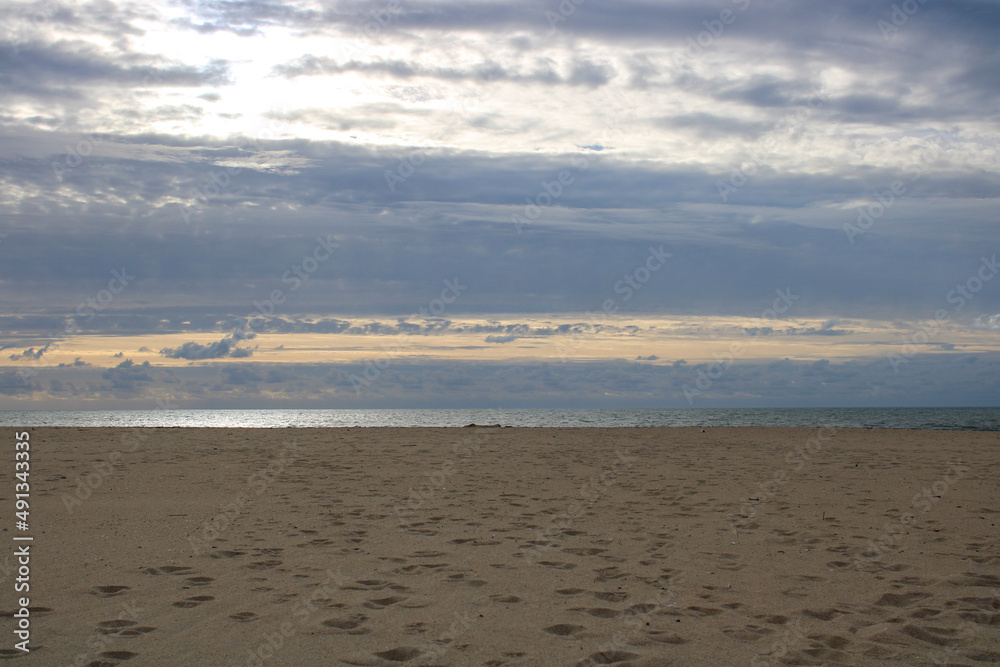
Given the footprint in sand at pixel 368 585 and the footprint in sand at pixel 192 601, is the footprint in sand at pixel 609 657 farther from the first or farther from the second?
the footprint in sand at pixel 192 601

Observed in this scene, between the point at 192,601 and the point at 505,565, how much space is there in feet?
10.0

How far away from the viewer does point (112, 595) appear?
5633 mm

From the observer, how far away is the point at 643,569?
6578 millimetres

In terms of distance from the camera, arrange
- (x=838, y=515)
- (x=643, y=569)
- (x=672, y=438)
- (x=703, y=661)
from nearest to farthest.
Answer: (x=703, y=661) < (x=643, y=569) < (x=838, y=515) < (x=672, y=438)

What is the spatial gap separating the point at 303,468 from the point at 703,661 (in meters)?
11.0

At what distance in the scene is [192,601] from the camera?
5.54 m

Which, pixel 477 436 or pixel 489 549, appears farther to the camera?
pixel 477 436

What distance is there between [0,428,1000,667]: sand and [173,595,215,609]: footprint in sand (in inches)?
1.0

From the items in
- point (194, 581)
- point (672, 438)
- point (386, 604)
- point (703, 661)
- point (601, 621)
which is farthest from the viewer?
point (672, 438)

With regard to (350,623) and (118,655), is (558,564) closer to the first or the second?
(350,623)

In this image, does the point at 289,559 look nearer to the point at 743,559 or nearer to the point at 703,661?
the point at 703,661

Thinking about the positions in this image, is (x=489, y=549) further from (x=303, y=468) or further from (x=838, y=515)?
(x=303, y=468)

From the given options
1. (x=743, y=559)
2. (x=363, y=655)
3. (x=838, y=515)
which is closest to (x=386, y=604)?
(x=363, y=655)

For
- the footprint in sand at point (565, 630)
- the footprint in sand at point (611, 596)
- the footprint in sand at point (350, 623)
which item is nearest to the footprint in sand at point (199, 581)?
the footprint in sand at point (350, 623)
